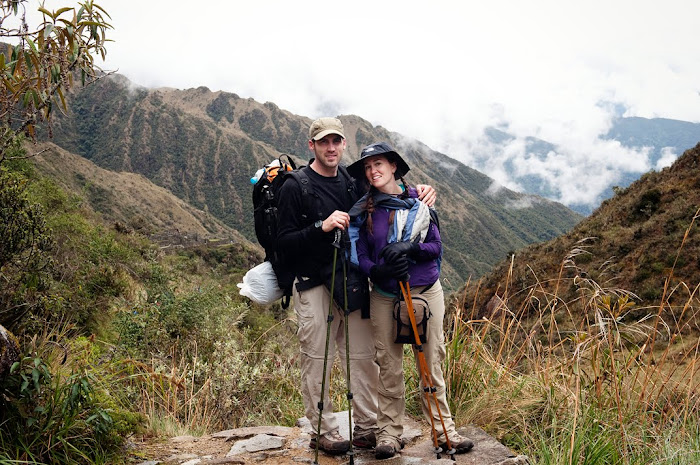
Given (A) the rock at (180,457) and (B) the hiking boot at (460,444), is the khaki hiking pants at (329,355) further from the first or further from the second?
(A) the rock at (180,457)

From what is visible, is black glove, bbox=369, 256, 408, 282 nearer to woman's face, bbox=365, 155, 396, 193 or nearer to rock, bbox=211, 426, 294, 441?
woman's face, bbox=365, 155, 396, 193

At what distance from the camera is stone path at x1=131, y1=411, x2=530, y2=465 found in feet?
10.7

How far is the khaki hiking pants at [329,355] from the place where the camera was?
3.52 meters

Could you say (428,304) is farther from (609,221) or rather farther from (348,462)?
(609,221)

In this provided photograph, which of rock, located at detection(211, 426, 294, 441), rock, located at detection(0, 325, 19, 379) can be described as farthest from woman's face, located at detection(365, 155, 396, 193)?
rock, located at detection(0, 325, 19, 379)

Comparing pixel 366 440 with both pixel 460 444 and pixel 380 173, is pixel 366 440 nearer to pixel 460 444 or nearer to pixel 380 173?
pixel 460 444

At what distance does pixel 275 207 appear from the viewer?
3588 millimetres

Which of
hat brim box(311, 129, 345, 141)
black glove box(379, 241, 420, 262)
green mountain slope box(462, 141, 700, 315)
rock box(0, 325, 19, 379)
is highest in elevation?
hat brim box(311, 129, 345, 141)

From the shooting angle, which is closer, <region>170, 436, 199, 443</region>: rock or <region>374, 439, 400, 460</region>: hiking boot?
<region>374, 439, 400, 460</region>: hiking boot

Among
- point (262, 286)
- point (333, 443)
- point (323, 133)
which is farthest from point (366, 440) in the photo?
point (323, 133)

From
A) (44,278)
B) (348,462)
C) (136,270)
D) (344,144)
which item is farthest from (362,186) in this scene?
(136,270)

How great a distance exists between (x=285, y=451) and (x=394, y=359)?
107 centimetres

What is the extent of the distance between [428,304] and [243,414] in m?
2.70

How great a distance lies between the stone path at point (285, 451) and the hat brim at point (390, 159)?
183 cm
